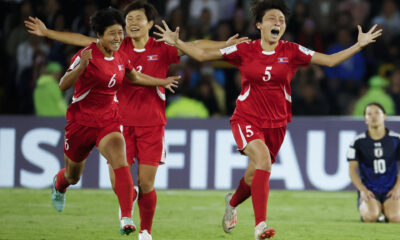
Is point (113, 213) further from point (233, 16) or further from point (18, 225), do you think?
point (233, 16)

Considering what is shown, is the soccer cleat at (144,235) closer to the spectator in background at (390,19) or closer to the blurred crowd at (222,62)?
the blurred crowd at (222,62)

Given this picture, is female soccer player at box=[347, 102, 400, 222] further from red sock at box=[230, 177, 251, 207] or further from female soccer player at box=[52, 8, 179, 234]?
female soccer player at box=[52, 8, 179, 234]

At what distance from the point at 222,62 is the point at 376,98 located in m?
2.82

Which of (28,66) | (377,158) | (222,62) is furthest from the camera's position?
(222,62)

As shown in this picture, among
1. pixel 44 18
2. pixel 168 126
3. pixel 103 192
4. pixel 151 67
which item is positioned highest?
pixel 44 18

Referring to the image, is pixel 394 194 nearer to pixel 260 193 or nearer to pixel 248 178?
pixel 248 178

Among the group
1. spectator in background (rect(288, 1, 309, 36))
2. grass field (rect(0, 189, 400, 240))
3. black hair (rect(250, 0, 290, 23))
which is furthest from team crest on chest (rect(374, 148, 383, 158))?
spectator in background (rect(288, 1, 309, 36))

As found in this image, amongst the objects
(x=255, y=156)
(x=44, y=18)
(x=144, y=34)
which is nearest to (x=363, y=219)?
(x=255, y=156)

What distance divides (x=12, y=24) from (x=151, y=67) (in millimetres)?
7933

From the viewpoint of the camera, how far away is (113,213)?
10508mm

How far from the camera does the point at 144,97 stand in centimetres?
822

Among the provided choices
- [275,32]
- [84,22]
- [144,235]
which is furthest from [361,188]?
[84,22]

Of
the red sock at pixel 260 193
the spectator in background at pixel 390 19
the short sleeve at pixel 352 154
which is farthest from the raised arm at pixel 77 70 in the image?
the spectator in background at pixel 390 19

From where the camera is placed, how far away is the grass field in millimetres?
8766
